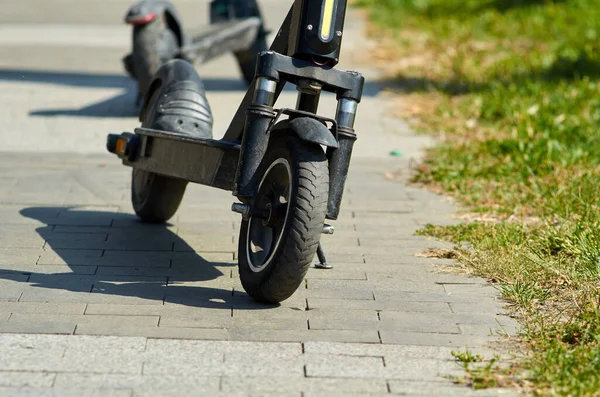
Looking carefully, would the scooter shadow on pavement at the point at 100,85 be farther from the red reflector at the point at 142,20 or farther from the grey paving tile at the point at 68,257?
the grey paving tile at the point at 68,257

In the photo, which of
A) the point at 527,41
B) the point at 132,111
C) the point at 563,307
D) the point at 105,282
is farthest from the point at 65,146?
the point at 527,41

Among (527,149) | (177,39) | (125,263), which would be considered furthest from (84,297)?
(177,39)

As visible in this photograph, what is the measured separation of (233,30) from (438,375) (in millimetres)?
6850

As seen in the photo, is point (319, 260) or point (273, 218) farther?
point (319, 260)

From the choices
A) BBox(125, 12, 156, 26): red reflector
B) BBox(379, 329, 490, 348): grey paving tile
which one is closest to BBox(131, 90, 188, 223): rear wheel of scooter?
BBox(379, 329, 490, 348): grey paving tile

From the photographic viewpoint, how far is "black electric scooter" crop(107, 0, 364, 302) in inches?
158

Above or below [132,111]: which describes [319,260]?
above

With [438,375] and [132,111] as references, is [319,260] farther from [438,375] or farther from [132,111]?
[132,111]

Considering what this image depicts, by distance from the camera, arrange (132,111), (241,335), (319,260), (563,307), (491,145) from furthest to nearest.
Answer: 1. (132,111)
2. (491,145)
3. (319,260)
4. (563,307)
5. (241,335)

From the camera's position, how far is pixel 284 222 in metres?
4.10

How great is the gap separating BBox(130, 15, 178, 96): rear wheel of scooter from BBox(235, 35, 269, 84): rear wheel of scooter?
5.88 feet

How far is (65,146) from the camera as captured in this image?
7738 millimetres

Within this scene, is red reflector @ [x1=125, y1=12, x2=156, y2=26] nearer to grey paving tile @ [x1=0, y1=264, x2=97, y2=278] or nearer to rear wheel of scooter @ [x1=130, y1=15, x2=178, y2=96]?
rear wheel of scooter @ [x1=130, y1=15, x2=178, y2=96]

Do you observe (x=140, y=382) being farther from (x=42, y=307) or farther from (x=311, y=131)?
(x=311, y=131)
